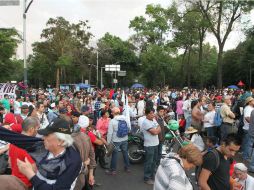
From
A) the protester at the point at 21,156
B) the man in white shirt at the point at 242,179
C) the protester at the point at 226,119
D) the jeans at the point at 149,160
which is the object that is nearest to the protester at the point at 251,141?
the protester at the point at 226,119

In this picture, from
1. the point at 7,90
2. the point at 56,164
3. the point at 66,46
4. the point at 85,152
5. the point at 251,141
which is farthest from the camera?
the point at 66,46

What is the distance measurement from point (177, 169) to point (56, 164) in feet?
3.81

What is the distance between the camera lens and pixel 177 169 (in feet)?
11.1

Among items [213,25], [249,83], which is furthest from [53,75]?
[213,25]

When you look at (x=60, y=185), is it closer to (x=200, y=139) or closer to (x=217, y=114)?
(x=200, y=139)

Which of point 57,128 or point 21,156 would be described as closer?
point 57,128

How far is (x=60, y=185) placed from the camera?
2885 mm

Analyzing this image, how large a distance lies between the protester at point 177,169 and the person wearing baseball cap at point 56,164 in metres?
0.90

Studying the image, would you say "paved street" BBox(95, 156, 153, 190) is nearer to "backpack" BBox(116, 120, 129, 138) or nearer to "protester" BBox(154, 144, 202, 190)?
"backpack" BBox(116, 120, 129, 138)

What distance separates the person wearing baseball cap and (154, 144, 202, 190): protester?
2.94ft

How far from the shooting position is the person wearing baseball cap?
2859mm

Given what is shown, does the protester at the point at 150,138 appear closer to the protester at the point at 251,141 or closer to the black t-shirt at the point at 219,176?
the protester at the point at 251,141

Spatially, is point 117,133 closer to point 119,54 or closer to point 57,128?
point 57,128

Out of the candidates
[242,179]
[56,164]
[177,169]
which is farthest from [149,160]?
[56,164]
